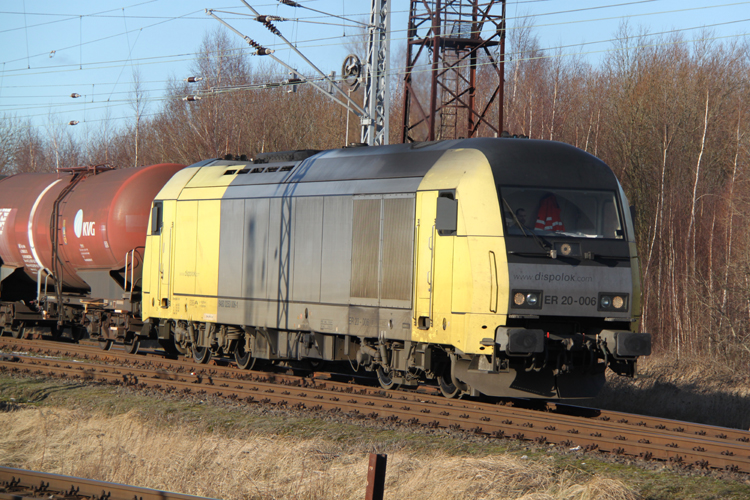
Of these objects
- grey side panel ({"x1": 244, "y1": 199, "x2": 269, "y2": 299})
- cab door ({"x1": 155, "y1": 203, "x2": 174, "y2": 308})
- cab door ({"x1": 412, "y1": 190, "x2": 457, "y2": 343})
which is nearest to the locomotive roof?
cab door ({"x1": 412, "y1": 190, "x2": 457, "y2": 343})

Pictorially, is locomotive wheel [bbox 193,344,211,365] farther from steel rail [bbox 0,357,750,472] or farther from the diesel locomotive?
steel rail [bbox 0,357,750,472]

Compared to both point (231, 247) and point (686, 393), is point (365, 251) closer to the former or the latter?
point (231, 247)

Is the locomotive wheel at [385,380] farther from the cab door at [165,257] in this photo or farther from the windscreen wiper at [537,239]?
the cab door at [165,257]

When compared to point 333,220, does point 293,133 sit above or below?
above

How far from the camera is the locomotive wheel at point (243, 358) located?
49.4 feet

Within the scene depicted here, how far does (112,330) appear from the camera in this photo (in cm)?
1775

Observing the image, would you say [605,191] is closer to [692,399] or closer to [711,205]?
[692,399]

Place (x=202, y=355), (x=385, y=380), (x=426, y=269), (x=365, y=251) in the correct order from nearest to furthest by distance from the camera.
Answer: (x=426, y=269) < (x=365, y=251) < (x=385, y=380) < (x=202, y=355)

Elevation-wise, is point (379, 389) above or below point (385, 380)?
below

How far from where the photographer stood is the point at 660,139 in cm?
2539

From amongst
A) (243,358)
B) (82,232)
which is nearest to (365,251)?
(243,358)

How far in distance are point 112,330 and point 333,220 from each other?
775 cm

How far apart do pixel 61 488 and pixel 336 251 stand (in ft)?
20.6

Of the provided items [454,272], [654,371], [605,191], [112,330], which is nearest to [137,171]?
[112,330]
